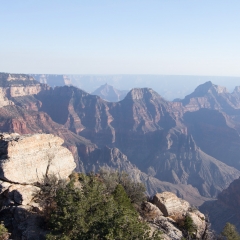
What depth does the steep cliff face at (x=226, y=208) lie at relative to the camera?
86312 mm

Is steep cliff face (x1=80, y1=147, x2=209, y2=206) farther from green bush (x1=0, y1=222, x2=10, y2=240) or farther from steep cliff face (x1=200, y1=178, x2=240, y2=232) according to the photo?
green bush (x1=0, y1=222, x2=10, y2=240)

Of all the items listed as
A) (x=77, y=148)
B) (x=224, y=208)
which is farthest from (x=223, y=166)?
(x=77, y=148)

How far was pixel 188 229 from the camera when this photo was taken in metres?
25.4

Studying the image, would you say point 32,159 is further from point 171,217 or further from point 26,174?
point 171,217

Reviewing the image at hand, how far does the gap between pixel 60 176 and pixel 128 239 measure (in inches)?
548

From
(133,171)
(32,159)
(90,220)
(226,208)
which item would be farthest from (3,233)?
(133,171)

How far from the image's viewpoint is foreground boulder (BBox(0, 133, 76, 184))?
77.8 feet

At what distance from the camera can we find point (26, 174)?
80.2ft

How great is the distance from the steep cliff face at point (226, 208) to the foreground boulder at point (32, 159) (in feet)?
237

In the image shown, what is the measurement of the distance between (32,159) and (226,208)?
8709 centimetres

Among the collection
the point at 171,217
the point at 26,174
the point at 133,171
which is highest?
the point at 26,174

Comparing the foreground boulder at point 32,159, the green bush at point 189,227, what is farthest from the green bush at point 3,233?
the green bush at point 189,227

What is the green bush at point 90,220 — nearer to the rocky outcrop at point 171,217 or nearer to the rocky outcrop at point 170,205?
the rocky outcrop at point 171,217

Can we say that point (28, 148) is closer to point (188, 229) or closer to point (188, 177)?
point (188, 229)
